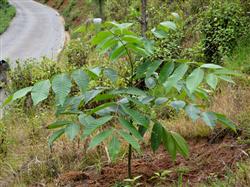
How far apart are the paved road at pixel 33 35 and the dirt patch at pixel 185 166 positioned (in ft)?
44.9

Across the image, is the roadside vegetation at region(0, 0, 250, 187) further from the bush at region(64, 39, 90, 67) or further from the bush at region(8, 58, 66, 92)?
the bush at region(64, 39, 90, 67)

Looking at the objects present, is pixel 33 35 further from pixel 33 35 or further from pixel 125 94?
pixel 125 94

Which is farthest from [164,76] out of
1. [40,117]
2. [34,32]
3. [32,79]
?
[34,32]

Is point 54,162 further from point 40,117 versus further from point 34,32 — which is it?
point 34,32

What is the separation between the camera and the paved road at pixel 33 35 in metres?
20.0

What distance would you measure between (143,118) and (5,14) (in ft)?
100

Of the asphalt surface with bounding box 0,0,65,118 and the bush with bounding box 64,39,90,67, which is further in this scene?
the asphalt surface with bounding box 0,0,65,118

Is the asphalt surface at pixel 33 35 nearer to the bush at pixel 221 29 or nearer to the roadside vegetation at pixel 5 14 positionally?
the roadside vegetation at pixel 5 14

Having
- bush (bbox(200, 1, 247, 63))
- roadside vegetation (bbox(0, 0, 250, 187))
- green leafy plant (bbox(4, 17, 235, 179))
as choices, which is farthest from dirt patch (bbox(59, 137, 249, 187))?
bush (bbox(200, 1, 247, 63))

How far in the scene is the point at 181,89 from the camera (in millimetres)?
3184

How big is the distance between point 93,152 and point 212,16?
4.65 metres

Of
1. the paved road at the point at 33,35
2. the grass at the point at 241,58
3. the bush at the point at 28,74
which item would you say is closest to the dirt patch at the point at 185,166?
the grass at the point at 241,58

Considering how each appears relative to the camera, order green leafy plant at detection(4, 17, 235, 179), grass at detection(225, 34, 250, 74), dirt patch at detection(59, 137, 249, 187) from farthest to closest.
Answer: grass at detection(225, 34, 250, 74), dirt patch at detection(59, 137, 249, 187), green leafy plant at detection(4, 17, 235, 179)

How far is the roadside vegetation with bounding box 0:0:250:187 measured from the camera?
288 centimetres
